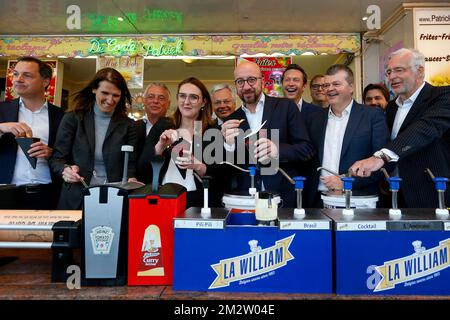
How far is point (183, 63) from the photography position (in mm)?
4734

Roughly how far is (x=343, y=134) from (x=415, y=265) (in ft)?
3.15

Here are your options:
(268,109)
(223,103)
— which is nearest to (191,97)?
(268,109)

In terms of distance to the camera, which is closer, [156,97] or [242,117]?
[242,117]

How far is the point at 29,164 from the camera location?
1926 millimetres

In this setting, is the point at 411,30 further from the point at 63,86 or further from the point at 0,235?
the point at 63,86

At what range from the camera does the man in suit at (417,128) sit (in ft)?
4.77

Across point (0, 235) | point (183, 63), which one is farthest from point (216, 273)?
point (183, 63)

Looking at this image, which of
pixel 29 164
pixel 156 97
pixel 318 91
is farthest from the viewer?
pixel 318 91

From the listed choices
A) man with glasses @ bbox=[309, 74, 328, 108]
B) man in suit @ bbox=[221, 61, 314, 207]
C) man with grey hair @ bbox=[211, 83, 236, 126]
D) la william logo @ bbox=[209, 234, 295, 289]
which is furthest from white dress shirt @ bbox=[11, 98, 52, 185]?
man with glasses @ bbox=[309, 74, 328, 108]

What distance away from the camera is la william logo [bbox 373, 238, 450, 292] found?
87cm

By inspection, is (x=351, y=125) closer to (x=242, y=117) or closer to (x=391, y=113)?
(x=391, y=113)

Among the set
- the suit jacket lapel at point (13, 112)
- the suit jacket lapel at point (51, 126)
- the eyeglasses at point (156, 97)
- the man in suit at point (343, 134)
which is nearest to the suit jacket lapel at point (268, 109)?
the man in suit at point (343, 134)

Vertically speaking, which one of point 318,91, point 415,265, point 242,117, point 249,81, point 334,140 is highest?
point 318,91

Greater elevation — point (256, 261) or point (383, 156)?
point (383, 156)
